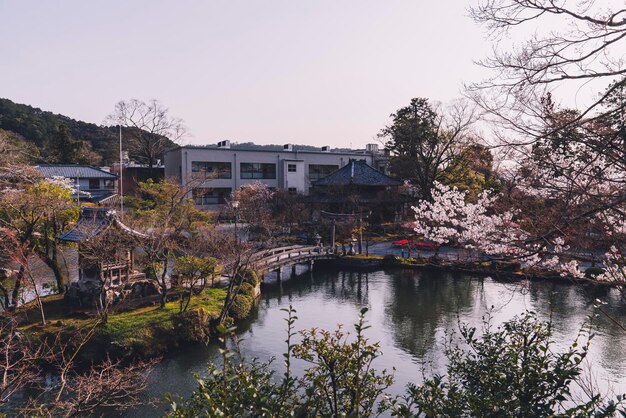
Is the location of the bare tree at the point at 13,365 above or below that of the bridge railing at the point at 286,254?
below

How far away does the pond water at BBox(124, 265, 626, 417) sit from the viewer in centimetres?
1142

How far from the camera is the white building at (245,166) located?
35.1 m

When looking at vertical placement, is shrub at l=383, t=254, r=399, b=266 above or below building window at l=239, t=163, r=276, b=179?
below

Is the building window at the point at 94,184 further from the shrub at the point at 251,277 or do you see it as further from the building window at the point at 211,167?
the shrub at the point at 251,277

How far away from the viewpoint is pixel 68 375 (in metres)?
11.4

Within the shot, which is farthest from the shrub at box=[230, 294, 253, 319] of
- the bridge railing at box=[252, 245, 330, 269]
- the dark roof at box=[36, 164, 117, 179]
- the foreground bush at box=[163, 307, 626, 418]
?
the dark roof at box=[36, 164, 117, 179]

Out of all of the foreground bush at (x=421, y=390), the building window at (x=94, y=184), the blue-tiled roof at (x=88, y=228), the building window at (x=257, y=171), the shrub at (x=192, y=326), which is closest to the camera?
the foreground bush at (x=421, y=390)

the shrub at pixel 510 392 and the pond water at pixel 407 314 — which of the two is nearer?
the shrub at pixel 510 392

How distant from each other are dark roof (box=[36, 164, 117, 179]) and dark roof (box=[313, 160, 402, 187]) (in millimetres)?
17805

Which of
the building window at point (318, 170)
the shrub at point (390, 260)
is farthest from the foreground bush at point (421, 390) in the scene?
the building window at point (318, 170)

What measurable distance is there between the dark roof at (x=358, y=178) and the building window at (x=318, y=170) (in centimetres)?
676

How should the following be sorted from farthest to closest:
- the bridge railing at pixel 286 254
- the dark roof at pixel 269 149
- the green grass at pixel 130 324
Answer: the dark roof at pixel 269 149, the bridge railing at pixel 286 254, the green grass at pixel 130 324

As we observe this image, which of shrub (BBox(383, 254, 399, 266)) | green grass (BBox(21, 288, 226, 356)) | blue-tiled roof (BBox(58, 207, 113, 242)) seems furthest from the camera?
shrub (BBox(383, 254, 399, 266))

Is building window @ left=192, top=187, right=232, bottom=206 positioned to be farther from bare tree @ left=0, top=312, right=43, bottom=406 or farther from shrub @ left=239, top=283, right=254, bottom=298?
bare tree @ left=0, top=312, right=43, bottom=406
